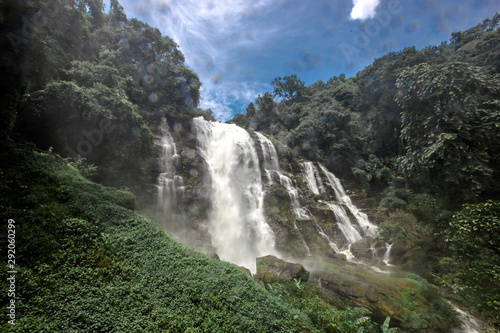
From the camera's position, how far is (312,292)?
895 centimetres

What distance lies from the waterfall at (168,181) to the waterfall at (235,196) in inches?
122

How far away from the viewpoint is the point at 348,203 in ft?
82.3

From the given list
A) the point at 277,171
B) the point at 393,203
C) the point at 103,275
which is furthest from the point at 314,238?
the point at 103,275

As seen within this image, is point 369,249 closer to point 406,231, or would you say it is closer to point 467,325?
point 406,231

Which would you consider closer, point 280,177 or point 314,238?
point 314,238

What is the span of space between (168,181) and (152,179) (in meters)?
1.21

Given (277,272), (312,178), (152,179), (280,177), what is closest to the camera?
(277,272)

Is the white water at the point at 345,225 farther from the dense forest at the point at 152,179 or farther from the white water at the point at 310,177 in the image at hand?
the dense forest at the point at 152,179

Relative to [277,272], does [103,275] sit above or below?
above

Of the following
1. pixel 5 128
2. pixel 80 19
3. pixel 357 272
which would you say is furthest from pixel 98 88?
pixel 357 272

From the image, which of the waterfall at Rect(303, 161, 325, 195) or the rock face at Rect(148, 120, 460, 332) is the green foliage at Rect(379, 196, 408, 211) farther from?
the waterfall at Rect(303, 161, 325, 195)

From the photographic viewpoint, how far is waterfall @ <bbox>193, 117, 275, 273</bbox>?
16.2 meters

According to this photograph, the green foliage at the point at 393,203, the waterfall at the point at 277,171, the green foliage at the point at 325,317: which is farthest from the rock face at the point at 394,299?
the green foliage at the point at 393,203

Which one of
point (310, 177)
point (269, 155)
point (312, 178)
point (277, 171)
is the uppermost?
point (269, 155)
